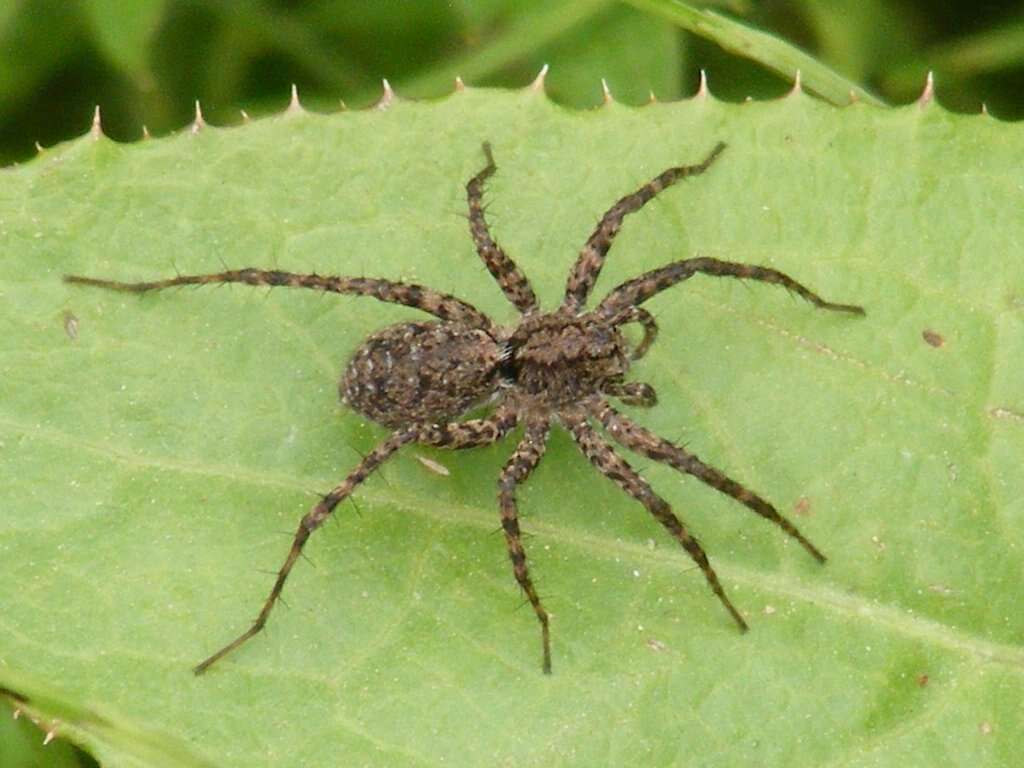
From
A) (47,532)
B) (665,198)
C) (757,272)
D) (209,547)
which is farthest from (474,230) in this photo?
(47,532)

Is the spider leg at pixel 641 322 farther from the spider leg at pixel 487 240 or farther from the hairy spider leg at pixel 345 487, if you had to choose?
the hairy spider leg at pixel 345 487

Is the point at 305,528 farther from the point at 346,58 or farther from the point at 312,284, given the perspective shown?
the point at 346,58

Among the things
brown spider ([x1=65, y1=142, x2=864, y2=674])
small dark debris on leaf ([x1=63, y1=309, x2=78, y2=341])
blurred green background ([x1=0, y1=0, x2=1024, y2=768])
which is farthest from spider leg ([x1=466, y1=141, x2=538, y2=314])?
small dark debris on leaf ([x1=63, y1=309, x2=78, y2=341])

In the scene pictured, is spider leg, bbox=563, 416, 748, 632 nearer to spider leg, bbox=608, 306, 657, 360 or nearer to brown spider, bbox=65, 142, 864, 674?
brown spider, bbox=65, 142, 864, 674

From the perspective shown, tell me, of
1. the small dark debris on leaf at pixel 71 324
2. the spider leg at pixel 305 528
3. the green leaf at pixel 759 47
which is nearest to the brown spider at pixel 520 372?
the spider leg at pixel 305 528

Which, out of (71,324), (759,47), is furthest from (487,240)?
(71,324)

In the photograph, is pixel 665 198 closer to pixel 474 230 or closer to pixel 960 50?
pixel 474 230
